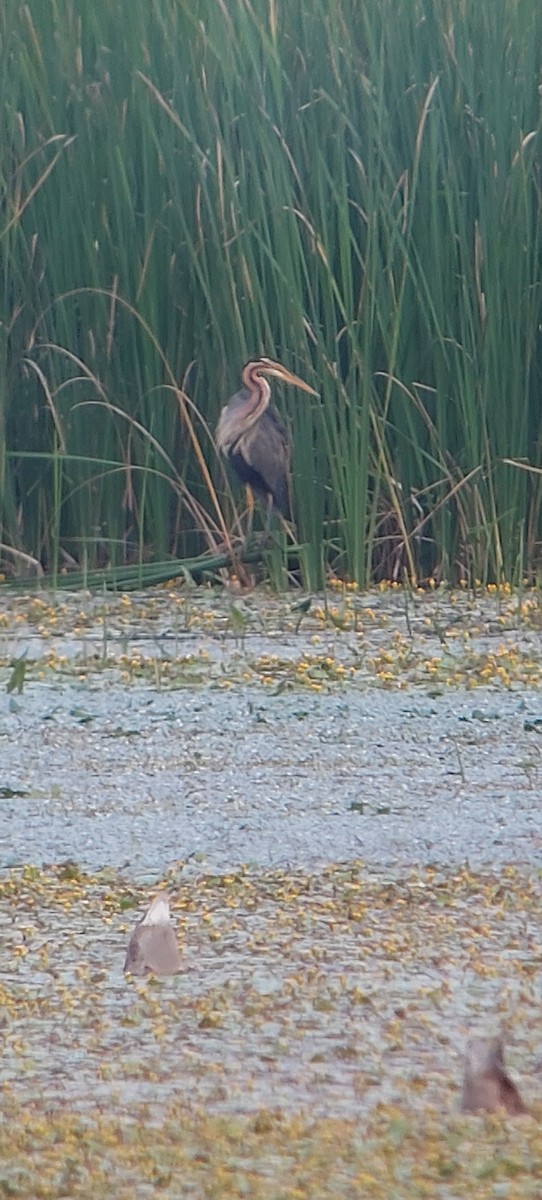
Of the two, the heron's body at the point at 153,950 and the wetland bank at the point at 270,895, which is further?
the heron's body at the point at 153,950

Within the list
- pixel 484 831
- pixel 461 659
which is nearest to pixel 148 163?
pixel 461 659

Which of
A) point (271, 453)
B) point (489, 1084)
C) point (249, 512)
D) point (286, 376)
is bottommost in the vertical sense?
point (249, 512)

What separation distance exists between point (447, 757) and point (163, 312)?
2.43 m

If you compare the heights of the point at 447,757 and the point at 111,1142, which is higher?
the point at 111,1142

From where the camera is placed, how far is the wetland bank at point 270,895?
8.01 ft

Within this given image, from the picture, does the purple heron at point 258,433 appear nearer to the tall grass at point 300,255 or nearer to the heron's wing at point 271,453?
the heron's wing at point 271,453

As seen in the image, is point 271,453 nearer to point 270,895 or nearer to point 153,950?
point 270,895

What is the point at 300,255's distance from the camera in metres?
6.23

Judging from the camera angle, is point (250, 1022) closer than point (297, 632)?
Yes

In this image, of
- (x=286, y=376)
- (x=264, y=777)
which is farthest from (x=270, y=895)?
(x=286, y=376)

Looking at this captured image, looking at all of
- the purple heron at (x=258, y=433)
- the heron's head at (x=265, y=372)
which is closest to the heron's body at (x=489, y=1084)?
the purple heron at (x=258, y=433)

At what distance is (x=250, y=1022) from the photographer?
9.36 ft

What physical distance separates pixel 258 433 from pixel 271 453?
62 mm

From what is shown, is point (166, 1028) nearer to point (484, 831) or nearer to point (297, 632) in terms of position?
point (484, 831)
